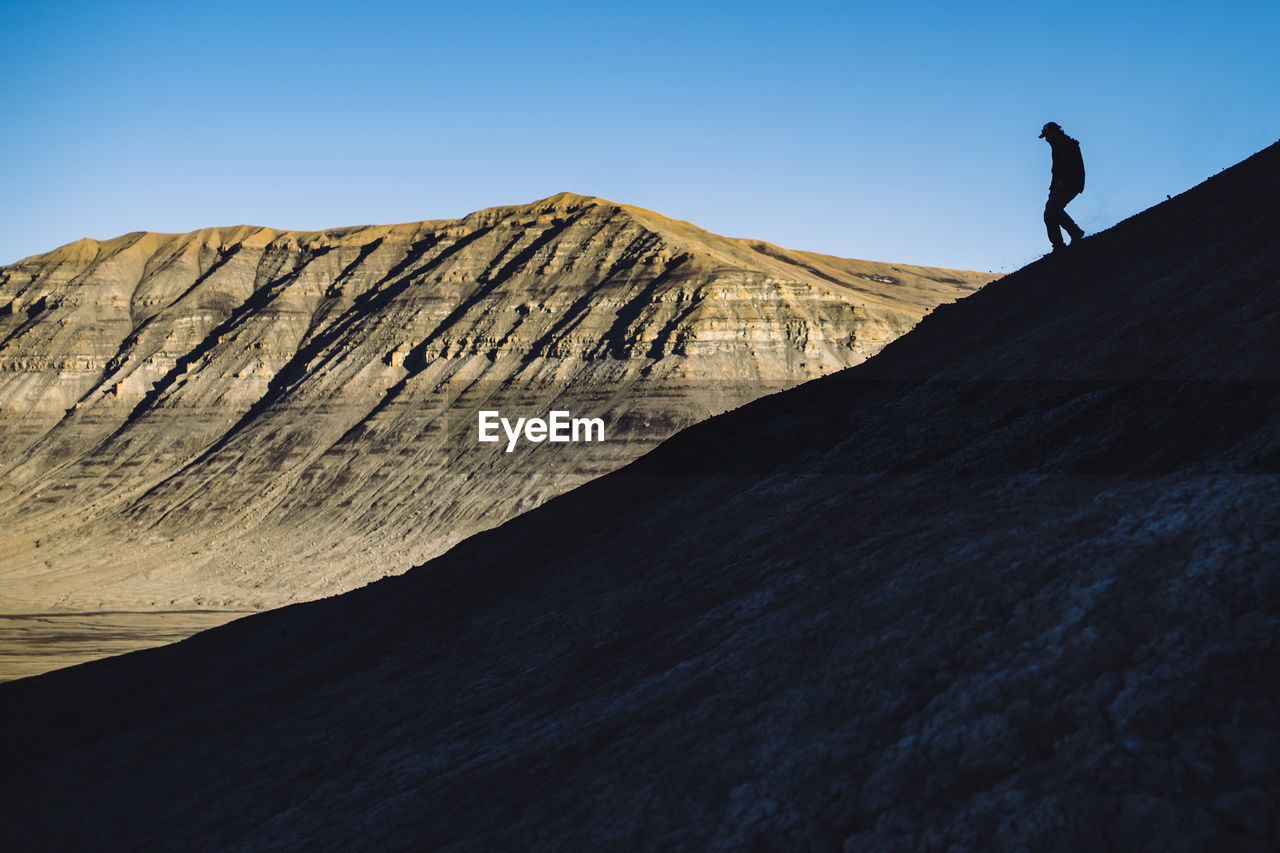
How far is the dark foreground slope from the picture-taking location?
538 cm

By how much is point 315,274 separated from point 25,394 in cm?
2678

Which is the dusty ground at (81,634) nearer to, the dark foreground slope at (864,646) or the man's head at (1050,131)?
the dark foreground slope at (864,646)

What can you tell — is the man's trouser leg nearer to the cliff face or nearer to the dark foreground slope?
the dark foreground slope

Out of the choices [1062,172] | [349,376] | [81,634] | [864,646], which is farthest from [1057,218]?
[349,376]

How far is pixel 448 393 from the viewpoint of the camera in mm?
74312

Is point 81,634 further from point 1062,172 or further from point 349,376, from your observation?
point 1062,172

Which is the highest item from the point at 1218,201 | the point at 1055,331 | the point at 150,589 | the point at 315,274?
the point at 315,274

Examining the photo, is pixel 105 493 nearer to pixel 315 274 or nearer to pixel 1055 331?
pixel 315 274

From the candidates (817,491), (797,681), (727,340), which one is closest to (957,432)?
(817,491)

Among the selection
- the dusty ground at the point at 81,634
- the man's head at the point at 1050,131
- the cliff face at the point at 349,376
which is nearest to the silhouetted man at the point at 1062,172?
the man's head at the point at 1050,131

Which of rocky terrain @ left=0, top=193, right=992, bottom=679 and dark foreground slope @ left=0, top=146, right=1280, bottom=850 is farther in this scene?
rocky terrain @ left=0, top=193, right=992, bottom=679

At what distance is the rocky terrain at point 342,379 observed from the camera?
60219 mm

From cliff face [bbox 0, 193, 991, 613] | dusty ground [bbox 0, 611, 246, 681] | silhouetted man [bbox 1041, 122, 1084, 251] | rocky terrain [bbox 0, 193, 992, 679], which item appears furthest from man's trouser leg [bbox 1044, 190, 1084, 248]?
cliff face [bbox 0, 193, 991, 613]

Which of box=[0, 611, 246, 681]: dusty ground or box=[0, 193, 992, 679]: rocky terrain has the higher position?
box=[0, 193, 992, 679]: rocky terrain
